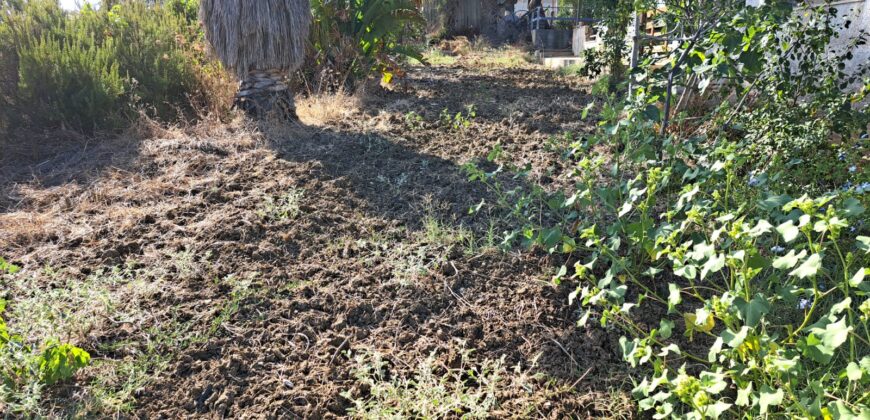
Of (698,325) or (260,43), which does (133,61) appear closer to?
(260,43)

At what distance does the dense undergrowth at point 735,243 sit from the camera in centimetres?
155

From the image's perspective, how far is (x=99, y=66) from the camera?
523cm

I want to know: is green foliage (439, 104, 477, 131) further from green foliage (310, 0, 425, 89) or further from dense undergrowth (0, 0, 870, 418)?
green foliage (310, 0, 425, 89)

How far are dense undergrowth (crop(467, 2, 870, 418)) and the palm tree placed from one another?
2811 mm

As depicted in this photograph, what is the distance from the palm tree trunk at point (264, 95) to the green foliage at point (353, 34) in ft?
4.54

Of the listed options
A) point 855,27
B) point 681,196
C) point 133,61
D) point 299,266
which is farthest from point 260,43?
point 855,27

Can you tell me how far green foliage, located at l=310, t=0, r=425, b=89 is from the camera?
22.4 feet

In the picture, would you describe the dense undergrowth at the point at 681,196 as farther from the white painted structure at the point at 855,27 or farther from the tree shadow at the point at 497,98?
the tree shadow at the point at 497,98

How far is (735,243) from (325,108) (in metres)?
4.18

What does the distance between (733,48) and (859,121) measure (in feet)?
2.81

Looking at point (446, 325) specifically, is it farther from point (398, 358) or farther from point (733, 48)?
point (733, 48)

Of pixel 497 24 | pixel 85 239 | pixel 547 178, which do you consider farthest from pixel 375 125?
pixel 497 24

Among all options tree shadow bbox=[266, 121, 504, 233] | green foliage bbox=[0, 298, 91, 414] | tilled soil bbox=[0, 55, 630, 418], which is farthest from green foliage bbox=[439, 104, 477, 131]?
green foliage bbox=[0, 298, 91, 414]

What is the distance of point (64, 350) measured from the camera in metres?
2.01
